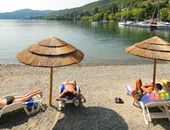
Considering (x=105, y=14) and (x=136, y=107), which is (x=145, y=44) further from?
(x=105, y=14)

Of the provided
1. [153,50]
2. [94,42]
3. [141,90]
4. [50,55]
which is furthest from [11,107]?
[94,42]

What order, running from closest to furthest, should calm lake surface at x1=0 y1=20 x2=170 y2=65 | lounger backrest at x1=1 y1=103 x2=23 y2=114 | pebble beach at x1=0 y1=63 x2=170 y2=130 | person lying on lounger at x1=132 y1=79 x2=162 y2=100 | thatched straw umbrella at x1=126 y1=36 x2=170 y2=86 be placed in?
lounger backrest at x1=1 y1=103 x2=23 y2=114, pebble beach at x1=0 y1=63 x2=170 y2=130, thatched straw umbrella at x1=126 y1=36 x2=170 y2=86, person lying on lounger at x1=132 y1=79 x2=162 y2=100, calm lake surface at x1=0 y1=20 x2=170 y2=65

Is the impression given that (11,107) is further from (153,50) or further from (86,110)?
(153,50)

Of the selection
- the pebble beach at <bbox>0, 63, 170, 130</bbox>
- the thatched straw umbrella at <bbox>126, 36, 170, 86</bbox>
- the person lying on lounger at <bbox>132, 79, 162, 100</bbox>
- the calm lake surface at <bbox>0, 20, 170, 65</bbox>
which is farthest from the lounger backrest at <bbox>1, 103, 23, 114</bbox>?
the calm lake surface at <bbox>0, 20, 170, 65</bbox>

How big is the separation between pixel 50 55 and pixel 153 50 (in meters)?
3.76

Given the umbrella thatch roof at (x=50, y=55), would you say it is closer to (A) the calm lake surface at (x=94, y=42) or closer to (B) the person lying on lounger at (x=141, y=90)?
(B) the person lying on lounger at (x=141, y=90)

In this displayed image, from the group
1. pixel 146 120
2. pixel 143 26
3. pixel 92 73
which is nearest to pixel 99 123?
pixel 146 120

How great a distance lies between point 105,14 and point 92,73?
505 ft

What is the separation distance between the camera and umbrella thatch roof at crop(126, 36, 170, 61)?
10.1 meters

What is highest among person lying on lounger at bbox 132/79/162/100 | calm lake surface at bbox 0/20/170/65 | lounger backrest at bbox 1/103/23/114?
→ person lying on lounger at bbox 132/79/162/100

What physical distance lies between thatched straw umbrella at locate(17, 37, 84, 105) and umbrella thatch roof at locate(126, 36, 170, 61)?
2263 millimetres

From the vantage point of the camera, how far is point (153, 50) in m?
10.4

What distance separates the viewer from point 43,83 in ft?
48.6

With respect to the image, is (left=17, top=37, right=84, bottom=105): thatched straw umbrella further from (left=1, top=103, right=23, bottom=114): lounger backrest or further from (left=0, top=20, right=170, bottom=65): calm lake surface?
(left=0, top=20, right=170, bottom=65): calm lake surface
